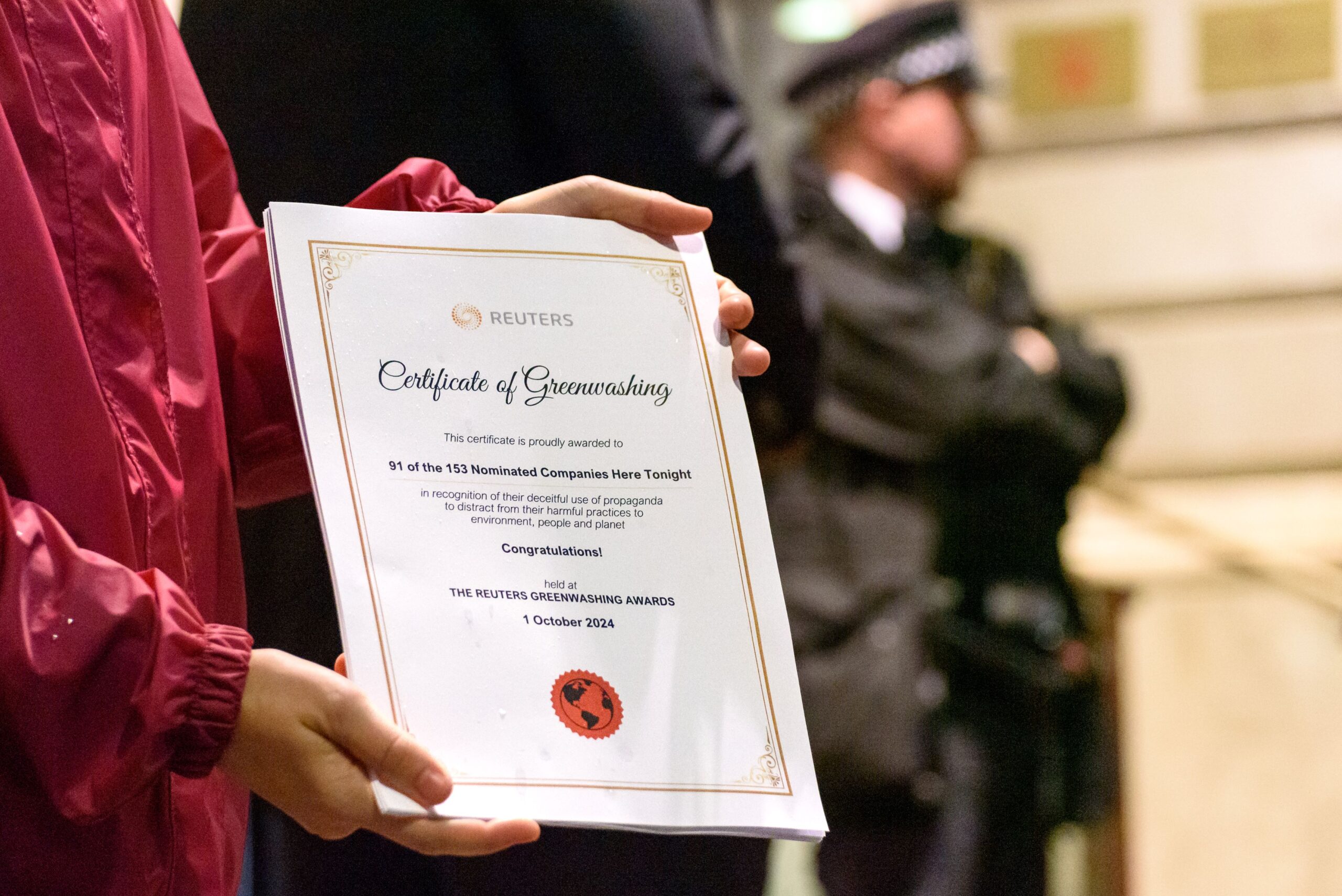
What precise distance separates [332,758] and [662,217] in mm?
351

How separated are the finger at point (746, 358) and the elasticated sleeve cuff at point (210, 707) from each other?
0.31 meters

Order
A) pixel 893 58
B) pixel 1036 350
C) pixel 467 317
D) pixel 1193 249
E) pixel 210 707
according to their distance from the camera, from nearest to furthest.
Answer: pixel 210 707
pixel 467 317
pixel 1036 350
pixel 893 58
pixel 1193 249

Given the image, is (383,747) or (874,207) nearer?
(383,747)

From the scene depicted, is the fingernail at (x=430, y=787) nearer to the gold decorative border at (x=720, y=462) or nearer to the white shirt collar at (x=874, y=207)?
the gold decorative border at (x=720, y=462)

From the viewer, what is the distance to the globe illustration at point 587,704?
29.2 inches

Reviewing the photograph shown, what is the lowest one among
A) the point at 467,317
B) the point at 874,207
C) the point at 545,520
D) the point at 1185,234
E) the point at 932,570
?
the point at 932,570

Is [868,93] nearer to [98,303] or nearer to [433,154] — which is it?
[433,154]

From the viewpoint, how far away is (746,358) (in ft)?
2.65

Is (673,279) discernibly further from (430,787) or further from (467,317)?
(430,787)

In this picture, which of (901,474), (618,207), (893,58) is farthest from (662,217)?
(893,58)

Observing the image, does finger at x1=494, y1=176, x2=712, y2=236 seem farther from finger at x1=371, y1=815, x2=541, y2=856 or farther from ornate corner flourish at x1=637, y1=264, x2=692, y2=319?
finger at x1=371, y1=815, x2=541, y2=856

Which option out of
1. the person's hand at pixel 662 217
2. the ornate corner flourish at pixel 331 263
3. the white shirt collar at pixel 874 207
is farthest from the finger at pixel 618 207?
the white shirt collar at pixel 874 207

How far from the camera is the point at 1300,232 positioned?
4.37 metres

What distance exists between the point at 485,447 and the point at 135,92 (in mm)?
294
